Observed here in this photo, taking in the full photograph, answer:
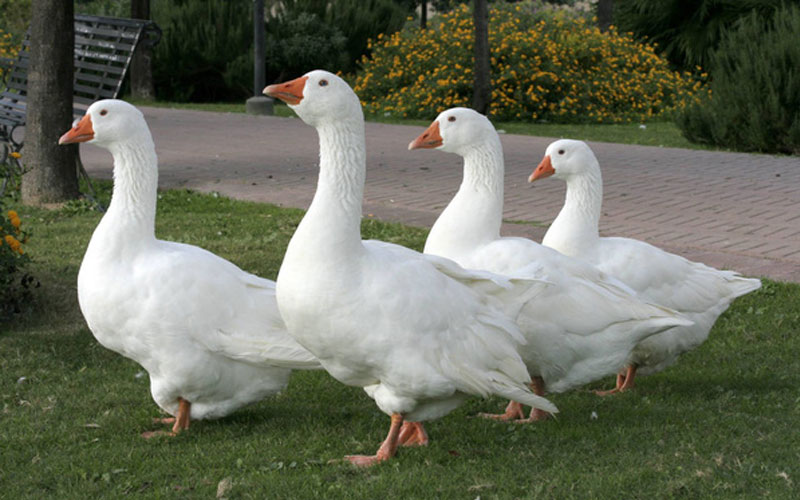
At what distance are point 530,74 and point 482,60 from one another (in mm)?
1797

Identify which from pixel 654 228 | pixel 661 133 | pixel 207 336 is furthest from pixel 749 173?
pixel 207 336

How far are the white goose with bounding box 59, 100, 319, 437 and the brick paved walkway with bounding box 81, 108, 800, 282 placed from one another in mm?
3934

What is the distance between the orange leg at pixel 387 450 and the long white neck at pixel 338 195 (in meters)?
0.74

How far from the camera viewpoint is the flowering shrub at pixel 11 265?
228 inches

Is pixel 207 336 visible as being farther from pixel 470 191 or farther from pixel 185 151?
pixel 185 151

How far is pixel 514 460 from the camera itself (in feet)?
13.2

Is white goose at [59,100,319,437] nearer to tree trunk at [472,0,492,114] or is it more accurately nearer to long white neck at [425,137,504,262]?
long white neck at [425,137,504,262]

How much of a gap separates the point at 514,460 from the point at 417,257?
2.99 ft

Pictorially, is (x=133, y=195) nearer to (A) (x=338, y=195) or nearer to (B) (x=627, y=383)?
(A) (x=338, y=195)

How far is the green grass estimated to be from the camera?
3.78 meters

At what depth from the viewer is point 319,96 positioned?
3814 millimetres

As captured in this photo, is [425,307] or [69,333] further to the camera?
[69,333]

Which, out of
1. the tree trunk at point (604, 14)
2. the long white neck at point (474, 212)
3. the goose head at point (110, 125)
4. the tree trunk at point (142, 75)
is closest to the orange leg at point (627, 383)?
the long white neck at point (474, 212)

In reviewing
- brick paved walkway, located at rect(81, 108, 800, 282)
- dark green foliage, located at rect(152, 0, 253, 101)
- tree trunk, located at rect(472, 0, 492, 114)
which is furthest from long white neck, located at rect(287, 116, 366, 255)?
dark green foliage, located at rect(152, 0, 253, 101)
